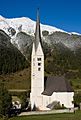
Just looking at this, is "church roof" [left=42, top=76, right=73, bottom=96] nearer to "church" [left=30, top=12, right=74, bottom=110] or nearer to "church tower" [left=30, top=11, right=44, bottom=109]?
"church" [left=30, top=12, right=74, bottom=110]

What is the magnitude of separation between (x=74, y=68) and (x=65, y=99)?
341ft

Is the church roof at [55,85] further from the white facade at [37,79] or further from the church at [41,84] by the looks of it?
the white facade at [37,79]

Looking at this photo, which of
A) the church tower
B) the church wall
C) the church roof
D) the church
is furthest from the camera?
the church tower

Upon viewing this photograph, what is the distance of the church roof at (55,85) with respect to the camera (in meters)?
63.3

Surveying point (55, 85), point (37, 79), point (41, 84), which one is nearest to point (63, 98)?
point (55, 85)

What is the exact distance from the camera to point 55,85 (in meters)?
64.2

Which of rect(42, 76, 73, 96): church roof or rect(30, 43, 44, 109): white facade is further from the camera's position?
rect(30, 43, 44, 109): white facade

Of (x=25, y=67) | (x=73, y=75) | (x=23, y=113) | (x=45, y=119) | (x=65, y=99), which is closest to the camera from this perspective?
(x=45, y=119)

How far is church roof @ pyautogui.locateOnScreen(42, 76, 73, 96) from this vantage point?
2494 inches

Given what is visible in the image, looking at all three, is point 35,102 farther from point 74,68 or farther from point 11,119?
point 74,68

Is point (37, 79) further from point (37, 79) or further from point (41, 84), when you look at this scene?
point (41, 84)

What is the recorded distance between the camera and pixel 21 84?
11444cm

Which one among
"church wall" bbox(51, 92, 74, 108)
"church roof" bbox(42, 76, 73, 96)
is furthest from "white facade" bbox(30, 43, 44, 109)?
"church wall" bbox(51, 92, 74, 108)

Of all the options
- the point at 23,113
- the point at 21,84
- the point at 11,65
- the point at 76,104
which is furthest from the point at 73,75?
the point at 23,113
